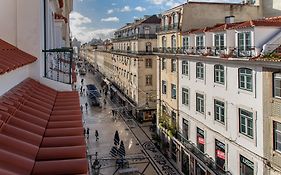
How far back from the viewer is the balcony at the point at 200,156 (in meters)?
21.8

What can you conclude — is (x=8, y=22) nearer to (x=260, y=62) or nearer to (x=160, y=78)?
(x=260, y=62)

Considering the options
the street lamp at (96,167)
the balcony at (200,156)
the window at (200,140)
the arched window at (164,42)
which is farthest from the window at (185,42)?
the street lamp at (96,167)

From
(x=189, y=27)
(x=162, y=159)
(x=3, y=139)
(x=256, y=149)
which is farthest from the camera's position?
(x=162, y=159)

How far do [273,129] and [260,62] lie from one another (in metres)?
3.50

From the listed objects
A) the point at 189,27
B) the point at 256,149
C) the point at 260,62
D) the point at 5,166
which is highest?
the point at 189,27

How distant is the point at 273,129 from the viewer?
1591 cm

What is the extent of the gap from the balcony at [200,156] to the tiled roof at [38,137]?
1823 cm

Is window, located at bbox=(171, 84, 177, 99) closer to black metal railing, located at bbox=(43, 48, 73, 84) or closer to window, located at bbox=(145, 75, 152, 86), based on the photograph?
window, located at bbox=(145, 75, 152, 86)

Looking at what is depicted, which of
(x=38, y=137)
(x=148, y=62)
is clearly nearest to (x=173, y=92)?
(x=148, y=62)

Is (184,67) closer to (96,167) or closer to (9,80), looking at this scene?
(96,167)

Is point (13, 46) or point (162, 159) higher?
point (13, 46)

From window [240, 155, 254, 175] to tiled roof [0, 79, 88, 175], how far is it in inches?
613

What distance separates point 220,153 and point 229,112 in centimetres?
330

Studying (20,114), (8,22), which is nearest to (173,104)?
(8,22)
